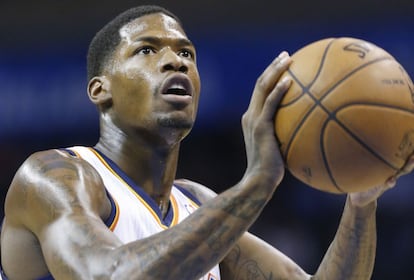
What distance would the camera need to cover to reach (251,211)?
2646 mm

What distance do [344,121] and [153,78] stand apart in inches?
47.1

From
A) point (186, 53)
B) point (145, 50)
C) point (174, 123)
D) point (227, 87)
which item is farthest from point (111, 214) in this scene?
point (227, 87)

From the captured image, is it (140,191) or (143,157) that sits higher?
(143,157)

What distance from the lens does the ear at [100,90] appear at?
384cm

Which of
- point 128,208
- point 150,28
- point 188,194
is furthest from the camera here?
point 188,194

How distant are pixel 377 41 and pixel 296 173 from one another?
5149mm

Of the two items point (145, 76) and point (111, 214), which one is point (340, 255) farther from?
point (145, 76)

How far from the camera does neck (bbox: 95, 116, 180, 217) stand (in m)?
3.72

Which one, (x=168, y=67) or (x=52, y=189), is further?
(x=168, y=67)

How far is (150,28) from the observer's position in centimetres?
380

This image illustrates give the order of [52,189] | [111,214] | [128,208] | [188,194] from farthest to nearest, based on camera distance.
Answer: [188,194] → [128,208] → [111,214] → [52,189]

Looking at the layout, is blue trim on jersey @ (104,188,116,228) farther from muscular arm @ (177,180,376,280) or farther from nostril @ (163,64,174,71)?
muscular arm @ (177,180,376,280)

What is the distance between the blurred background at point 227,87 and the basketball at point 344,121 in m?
4.88

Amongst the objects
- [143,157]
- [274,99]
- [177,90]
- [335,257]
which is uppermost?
[274,99]
